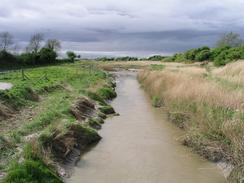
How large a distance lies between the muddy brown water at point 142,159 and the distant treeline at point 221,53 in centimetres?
3159

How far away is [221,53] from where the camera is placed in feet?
172

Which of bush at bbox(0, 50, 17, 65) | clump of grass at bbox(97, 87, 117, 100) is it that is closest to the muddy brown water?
clump of grass at bbox(97, 87, 117, 100)

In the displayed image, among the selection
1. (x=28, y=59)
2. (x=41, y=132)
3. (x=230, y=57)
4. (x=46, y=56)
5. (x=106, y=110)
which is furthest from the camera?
(x=46, y=56)

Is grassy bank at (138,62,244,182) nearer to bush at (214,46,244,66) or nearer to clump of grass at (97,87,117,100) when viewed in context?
clump of grass at (97,87,117,100)

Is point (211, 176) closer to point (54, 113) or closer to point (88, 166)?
point (88, 166)

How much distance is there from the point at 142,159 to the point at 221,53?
140 ft

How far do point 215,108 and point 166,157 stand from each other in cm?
279

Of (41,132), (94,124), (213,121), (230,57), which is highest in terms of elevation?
(230,57)

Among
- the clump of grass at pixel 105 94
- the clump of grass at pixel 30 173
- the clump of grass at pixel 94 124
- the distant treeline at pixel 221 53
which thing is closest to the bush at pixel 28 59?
the distant treeline at pixel 221 53

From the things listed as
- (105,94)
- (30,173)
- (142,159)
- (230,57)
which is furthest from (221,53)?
(30,173)

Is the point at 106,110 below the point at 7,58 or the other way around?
below

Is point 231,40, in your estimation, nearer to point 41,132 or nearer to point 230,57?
point 230,57

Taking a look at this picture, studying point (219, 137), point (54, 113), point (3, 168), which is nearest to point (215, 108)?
point (219, 137)

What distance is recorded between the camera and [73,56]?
10981 cm
